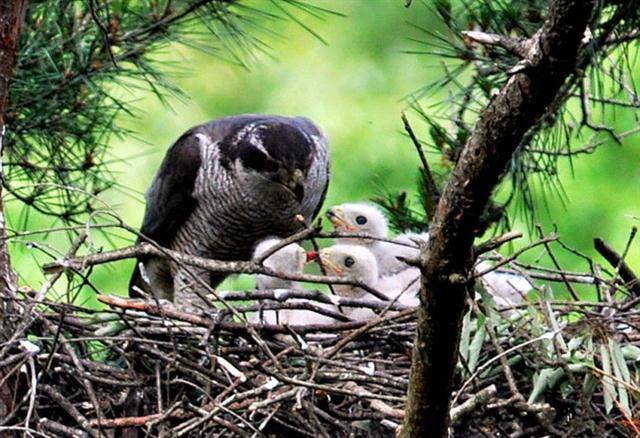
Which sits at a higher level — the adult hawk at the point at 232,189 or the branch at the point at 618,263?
the adult hawk at the point at 232,189

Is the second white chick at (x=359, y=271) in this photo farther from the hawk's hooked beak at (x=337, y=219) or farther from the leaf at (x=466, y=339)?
the leaf at (x=466, y=339)

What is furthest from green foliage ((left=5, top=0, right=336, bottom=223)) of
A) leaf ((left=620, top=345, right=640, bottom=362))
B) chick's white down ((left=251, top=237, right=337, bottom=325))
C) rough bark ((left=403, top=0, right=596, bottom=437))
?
rough bark ((left=403, top=0, right=596, bottom=437))

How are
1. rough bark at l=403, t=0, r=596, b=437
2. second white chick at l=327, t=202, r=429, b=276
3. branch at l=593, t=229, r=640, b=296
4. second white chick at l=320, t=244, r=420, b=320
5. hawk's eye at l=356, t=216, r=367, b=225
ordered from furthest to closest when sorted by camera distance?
hawk's eye at l=356, t=216, r=367, b=225 < second white chick at l=327, t=202, r=429, b=276 < second white chick at l=320, t=244, r=420, b=320 < branch at l=593, t=229, r=640, b=296 < rough bark at l=403, t=0, r=596, b=437

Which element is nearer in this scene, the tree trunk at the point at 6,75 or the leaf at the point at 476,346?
the leaf at the point at 476,346

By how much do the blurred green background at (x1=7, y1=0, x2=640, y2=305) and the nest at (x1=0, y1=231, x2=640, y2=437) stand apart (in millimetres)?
2696

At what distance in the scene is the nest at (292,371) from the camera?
2.72 meters

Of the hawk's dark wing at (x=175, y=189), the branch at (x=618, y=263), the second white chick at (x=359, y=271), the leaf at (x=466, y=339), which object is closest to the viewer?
the leaf at (x=466, y=339)

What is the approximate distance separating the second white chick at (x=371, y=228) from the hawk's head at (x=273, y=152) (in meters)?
0.13

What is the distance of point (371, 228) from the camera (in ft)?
13.3

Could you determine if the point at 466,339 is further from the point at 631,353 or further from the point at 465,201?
the point at 465,201

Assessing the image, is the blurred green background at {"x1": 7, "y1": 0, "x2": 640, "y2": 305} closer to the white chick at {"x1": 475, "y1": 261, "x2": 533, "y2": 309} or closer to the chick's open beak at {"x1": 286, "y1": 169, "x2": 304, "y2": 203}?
the chick's open beak at {"x1": 286, "y1": 169, "x2": 304, "y2": 203}

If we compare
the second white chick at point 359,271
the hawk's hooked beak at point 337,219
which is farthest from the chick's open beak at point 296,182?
the second white chick at point 359,271

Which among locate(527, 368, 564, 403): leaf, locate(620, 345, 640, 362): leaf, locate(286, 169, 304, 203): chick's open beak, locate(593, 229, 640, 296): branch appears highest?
locate(286, 169, 304, 203): chick's open beak

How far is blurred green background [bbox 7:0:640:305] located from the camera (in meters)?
6.07
